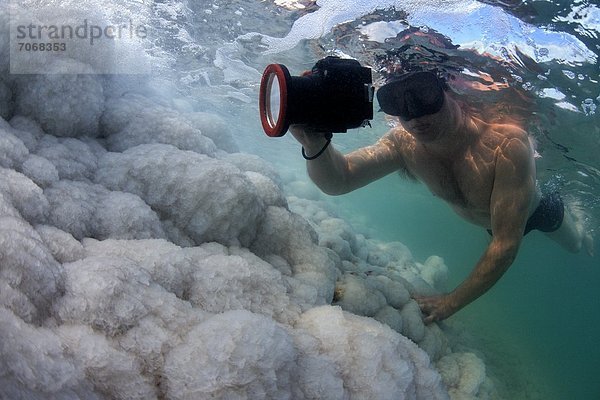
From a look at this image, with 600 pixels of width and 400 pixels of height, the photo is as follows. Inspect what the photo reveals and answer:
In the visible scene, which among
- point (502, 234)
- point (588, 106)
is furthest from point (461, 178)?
point (588, 106)

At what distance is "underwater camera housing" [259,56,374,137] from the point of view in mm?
2666

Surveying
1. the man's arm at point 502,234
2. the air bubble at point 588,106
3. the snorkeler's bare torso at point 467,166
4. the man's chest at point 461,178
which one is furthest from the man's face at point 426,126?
the air bubble at point 588,106

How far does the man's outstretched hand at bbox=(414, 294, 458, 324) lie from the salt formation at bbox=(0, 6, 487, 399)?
15 cm

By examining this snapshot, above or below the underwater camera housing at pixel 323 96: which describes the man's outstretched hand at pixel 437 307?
below

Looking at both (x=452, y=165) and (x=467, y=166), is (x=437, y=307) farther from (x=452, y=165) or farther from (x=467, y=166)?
(x=452, y=165)

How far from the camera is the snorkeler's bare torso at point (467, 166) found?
15.8 feet

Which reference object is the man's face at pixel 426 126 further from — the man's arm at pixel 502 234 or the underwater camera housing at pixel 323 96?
the underwater camera housing at pixel 323 96

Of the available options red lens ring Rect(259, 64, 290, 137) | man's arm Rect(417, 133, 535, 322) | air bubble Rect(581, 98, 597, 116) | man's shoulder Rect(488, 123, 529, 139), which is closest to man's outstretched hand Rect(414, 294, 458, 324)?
man's arm Rect(417, 133, 535, 322)

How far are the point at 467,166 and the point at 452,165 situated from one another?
29 cm

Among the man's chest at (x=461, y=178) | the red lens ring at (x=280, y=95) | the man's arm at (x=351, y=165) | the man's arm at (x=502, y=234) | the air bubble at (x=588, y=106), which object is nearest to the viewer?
the red lens ring at (x=280, y=95)

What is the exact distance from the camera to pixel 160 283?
1.90 m

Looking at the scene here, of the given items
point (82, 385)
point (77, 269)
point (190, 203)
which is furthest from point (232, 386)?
point (190, 203)

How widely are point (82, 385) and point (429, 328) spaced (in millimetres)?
3577

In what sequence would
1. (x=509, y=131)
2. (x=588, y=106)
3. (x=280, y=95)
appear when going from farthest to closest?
(x=588, y=106), (x=509, y=131), (x=280, y=95)
